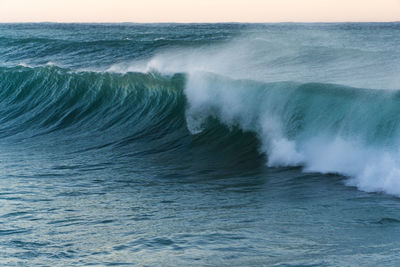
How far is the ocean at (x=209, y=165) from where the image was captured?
19.0 ft

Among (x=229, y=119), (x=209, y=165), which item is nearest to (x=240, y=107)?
(x=229, y=119)

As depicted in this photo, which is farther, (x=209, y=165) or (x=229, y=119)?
(x=229, y=119)

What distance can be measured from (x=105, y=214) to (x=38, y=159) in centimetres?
417

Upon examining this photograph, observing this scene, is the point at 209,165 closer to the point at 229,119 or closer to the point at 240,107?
the point at 229,119

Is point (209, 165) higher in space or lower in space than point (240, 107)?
lower

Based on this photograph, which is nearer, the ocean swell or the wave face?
the ocean swell

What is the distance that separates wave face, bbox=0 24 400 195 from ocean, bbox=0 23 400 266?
38 mm

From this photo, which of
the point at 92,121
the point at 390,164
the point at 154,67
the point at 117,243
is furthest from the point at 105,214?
the point at 154,67

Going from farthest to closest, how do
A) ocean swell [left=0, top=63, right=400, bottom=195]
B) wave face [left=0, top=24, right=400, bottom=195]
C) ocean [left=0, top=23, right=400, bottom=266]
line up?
1. wave face [left=0, top=24, right=400, bottom=195]
2. ocean swell [left=0, top=63, right=400, bottom=195]
3. ocean [left=0, top=23, right=400, bottom=266]

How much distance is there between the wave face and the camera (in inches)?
375

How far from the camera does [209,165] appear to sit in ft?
33.8

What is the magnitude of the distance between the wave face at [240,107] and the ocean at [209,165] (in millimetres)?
38

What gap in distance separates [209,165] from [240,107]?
8.07 feet

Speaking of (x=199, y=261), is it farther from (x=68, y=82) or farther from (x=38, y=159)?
(x=68, y=82)
